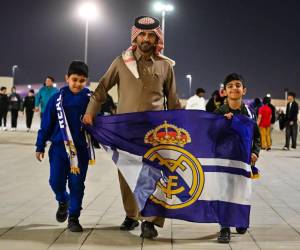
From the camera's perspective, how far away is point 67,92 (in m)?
6.38

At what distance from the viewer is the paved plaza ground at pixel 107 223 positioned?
5629mm

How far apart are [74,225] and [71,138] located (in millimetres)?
832

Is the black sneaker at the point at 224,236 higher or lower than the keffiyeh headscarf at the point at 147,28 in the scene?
lower

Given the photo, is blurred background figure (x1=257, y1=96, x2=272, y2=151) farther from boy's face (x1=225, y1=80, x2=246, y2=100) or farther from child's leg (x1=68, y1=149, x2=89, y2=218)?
child's leg (x1=68, y1=149, x2=89, y2=218)

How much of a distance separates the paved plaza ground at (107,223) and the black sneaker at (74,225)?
7 cm

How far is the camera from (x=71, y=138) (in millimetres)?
6164

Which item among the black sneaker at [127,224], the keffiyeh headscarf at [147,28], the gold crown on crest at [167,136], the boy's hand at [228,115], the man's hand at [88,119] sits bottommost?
the black sneaker at [127,224]

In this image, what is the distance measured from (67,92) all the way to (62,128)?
408 millimetres

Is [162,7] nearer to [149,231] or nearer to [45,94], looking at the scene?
[45,94]

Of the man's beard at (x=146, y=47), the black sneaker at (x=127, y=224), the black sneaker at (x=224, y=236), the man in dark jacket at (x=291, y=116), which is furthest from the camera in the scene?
the man in dark jacket at (x=291, y=116)

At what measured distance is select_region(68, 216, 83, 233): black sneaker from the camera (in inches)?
239

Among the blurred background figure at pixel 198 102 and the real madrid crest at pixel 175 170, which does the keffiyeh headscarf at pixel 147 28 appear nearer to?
the real madrid crest at pixel 175 170

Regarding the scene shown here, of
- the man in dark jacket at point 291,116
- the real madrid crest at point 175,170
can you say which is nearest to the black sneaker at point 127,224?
the real madrid crest at point 175,170

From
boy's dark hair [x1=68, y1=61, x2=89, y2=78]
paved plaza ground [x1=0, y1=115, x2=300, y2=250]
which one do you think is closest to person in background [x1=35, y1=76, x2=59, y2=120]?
paved plaza ground [x1=0, y1=115, x2=300, y2=250]
